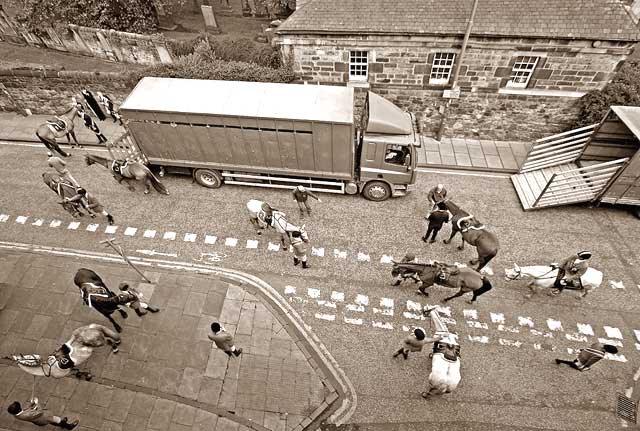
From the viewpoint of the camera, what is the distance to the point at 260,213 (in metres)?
9.97

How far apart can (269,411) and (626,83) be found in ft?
55.5

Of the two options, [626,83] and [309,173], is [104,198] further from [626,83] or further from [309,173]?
[626,83]

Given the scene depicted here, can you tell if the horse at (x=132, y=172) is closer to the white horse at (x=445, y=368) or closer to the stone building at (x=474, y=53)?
the stone building at (x=474, y=53)

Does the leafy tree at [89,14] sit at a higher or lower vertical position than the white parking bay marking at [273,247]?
higher

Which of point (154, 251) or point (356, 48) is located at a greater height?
point (356, 48)

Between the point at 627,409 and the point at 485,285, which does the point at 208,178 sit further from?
the point at 627,409

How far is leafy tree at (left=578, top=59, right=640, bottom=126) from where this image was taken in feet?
42.2

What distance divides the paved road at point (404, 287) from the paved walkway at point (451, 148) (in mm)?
906

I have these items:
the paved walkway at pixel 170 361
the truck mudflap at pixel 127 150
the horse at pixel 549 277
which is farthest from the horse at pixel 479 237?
the truck mudflap at pixel 127 150

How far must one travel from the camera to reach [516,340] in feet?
29.4

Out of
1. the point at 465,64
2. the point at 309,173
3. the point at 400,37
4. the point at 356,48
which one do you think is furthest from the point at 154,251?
the point at 465,64

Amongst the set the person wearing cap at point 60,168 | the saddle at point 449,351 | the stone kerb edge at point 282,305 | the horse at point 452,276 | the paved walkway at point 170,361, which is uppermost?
the person wearing cap at point 60,168

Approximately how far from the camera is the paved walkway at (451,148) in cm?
1408

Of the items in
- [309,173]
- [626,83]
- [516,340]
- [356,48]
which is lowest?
[516,340]
